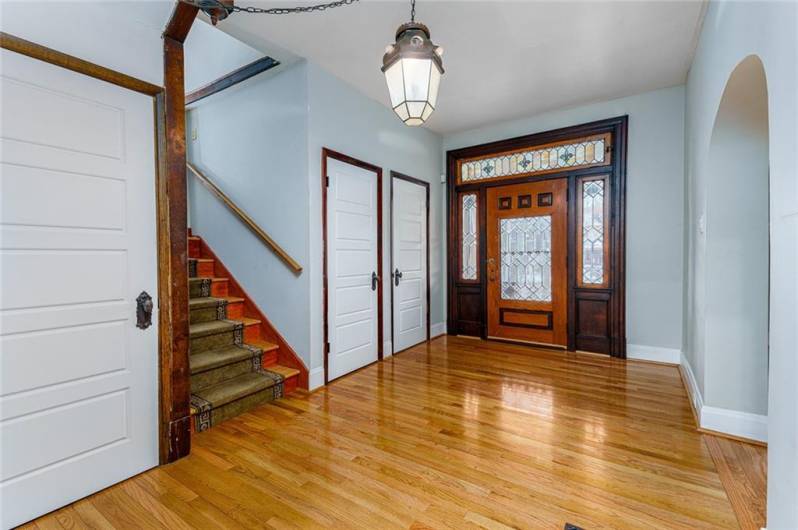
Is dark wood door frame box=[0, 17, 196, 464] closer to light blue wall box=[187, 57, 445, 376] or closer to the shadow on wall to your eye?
light blue wall box=[187, 57, 445, 376]

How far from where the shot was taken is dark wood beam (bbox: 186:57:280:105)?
11.0 feet

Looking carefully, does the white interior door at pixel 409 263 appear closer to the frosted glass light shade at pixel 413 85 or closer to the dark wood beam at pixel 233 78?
the dark wood beam at pixel 233 78

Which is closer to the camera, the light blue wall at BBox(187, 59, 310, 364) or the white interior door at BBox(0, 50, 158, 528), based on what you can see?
the white interior door at BBox(0, 50, 158, 528)

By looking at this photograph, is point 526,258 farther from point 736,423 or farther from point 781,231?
point 781,231

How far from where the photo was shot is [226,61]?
3.75 m

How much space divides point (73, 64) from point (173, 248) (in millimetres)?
968

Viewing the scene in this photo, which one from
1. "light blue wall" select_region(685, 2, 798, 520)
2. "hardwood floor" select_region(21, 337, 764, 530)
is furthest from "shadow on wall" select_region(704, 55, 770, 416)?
"light blue wall" select_region(685, 2, 798, 520)

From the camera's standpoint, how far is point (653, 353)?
3.96m

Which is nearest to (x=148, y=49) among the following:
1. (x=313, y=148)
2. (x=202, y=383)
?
(x=313, y=148)

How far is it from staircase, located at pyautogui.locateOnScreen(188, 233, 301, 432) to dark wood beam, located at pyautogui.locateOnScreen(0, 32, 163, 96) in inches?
69.2

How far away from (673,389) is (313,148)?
3.74 m

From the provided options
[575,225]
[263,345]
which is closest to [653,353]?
[575,225]

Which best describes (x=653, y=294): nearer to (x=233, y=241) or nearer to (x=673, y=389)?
(x=673, y=389)

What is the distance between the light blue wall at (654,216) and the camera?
384cm
